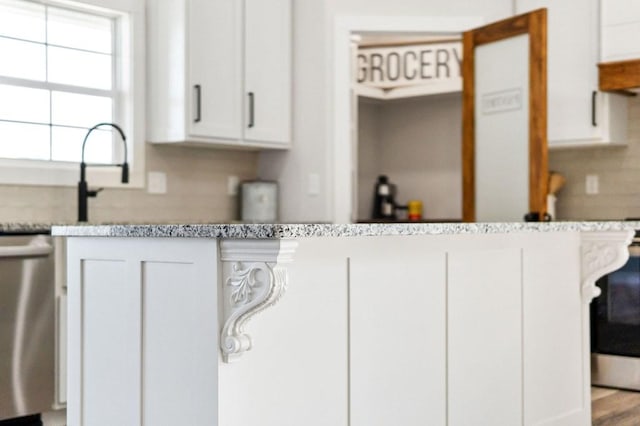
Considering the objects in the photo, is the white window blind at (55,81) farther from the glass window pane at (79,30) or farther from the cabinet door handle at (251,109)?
the cabinet door handle at (251,109)

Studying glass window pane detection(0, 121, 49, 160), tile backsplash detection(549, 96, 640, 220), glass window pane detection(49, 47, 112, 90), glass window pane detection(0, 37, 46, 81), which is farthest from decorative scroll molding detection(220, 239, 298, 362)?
tile backsplash detection(549, 96, 640, 220)

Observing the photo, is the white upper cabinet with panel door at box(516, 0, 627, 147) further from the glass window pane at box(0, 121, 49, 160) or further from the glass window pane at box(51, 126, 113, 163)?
the glass window pane at box(0, 121, 49, 160)

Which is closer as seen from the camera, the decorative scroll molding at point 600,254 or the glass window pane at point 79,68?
the decorative scroll molding at point 600,254

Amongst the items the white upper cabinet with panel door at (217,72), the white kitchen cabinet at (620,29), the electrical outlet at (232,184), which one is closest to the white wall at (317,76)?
the white upper cabinet with panel door at (217,72)

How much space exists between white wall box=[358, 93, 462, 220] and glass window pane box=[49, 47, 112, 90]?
3.34m

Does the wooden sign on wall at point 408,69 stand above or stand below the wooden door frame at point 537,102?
above

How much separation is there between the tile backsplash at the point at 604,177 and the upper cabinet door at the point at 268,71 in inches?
70.3

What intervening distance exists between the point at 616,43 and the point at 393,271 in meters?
2.87

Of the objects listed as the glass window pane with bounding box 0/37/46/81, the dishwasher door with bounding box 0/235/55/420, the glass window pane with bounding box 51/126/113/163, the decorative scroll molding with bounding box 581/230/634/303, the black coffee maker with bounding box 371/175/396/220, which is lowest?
the dishwasher door with bounding box 0/235/55/420

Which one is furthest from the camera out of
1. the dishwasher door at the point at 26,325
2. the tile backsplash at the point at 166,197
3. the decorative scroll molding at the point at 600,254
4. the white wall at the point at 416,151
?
the white wall at the point at 416,151

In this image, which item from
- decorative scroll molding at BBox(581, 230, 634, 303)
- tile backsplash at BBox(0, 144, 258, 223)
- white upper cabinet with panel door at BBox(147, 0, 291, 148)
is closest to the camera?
decorative scroll molding at BBox(581, 230, 634, 303)

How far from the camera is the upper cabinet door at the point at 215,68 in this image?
4.40m

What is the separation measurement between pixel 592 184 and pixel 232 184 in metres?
2.22

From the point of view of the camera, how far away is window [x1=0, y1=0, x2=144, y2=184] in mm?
4008
